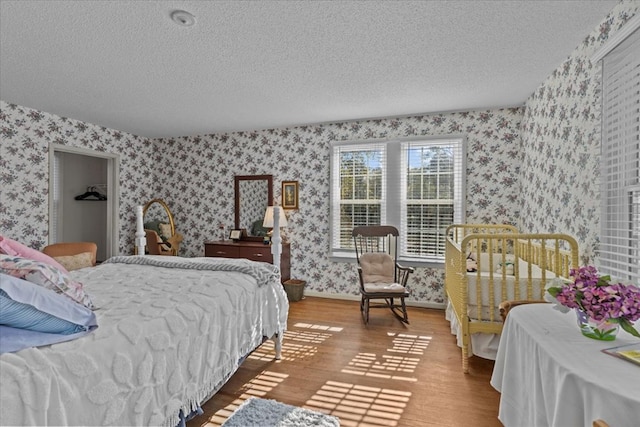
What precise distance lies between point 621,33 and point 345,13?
1.56 metres

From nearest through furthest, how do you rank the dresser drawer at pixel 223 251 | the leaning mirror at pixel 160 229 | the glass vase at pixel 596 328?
the glass vase at pixel 596 328 < the dresser drawer at pixel 223 251 < the leaning mirror at pixel 160 229

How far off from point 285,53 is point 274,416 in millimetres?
2453

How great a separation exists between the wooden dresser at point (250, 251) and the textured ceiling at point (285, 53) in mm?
1835

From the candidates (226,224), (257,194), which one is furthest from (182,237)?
(257,194)

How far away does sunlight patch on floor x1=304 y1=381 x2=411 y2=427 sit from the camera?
1949 mm

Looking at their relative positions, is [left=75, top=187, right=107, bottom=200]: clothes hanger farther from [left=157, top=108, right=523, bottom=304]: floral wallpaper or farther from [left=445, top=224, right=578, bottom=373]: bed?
[left=445, top=224, right=578, bottom=373]: bed

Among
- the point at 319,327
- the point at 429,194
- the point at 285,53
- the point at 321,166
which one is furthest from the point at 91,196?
the point at 429,194

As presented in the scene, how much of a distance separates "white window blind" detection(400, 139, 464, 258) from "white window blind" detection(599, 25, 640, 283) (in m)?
1.93

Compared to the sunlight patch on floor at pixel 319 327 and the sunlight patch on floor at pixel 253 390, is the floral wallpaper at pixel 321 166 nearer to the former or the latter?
the sunlight patch on floor at pixel 319 327

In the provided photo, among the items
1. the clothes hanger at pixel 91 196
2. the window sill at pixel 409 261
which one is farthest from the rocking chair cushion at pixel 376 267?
the clothes hanger at pixel 91 196

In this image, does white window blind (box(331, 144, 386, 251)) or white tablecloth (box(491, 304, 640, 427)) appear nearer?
white tablecloth (box(491, 304, 640, 427))

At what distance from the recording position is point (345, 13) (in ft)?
6.50

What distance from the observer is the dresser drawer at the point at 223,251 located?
183 inches

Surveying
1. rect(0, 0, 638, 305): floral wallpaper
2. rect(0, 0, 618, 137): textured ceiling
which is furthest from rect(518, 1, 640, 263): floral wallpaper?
rect(0, 0, 618, 137): textured ceiling
